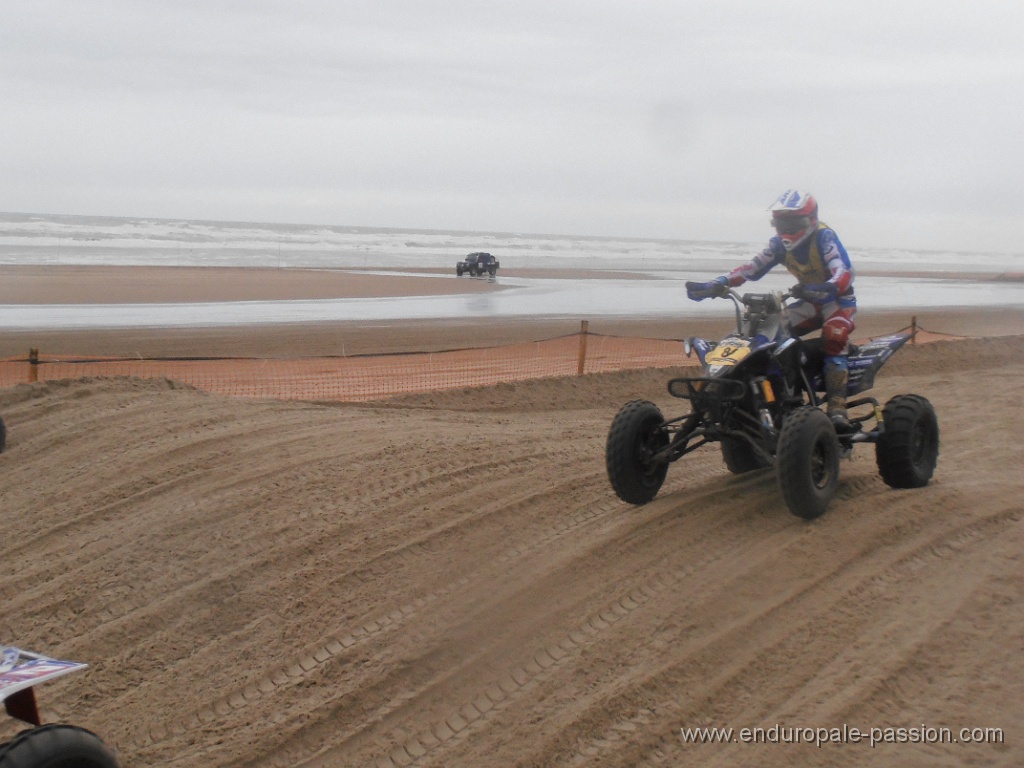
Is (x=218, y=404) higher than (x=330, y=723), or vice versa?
(x=218, y=404)

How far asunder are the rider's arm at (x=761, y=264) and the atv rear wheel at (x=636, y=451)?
118cm

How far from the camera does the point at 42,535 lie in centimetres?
683

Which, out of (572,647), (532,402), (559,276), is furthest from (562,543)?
(559,276)

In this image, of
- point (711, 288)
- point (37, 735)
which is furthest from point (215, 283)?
point (37, 735)

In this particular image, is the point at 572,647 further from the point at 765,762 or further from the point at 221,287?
the point at 221,287

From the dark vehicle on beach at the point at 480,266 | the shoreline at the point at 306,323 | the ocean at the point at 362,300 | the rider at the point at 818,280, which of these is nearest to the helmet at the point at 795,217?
the rider at the point at 818,280

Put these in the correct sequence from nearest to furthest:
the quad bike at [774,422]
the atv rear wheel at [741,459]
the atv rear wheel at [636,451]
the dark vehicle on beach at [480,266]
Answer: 1. the quad bike at [774,422]
2. the atv rear wheel at [636,451]
3. the atv rear wheel at [741,459]
4. the dark vehicle on beach at [480,266]

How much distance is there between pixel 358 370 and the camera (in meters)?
15.5

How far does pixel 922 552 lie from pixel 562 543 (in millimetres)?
2073

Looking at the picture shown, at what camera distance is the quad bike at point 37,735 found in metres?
3.26

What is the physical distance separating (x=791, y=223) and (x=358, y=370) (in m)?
9.84

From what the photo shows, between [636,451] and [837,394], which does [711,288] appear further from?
[636,451]

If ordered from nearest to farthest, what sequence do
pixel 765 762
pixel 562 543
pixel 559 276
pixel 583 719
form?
pixel 765 762, pixel 583 719, pixel 562 543, pixel 559 276

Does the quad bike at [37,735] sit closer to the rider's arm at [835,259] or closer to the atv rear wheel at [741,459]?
the atv rear wheel at [741,459]
